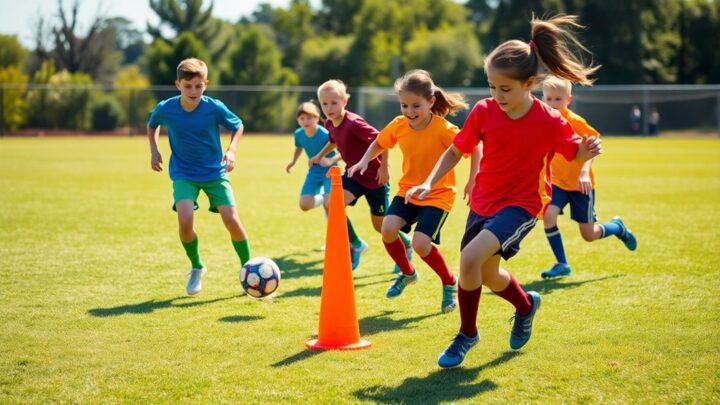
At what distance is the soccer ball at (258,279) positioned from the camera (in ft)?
20.5

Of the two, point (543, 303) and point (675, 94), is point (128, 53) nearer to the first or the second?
point (675, 94)

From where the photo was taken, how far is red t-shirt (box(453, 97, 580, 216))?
483cm

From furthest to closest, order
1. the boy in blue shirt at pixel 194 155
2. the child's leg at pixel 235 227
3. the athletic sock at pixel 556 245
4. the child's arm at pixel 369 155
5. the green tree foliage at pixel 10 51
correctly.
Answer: the green tree foliage at pixel 10 51, the athletic sock at pixel 556 245, the child's leg at pixel 235 227, the boy in blue shirt at pixel 194 155, the child's arm at pixel 369 155

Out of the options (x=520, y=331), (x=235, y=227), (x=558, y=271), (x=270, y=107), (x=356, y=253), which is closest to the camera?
(x=520, y=331)

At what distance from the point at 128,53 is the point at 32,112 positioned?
10627 cm

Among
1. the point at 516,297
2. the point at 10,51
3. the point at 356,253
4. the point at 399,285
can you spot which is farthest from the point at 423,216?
the point at 10,51

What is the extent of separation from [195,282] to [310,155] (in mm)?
3848

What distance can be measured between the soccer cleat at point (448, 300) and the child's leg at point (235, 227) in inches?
71.6

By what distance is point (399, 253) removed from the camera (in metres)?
6.62

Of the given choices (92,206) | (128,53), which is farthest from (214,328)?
(128,53)

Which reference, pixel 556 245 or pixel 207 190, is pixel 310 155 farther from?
pixel 556 245

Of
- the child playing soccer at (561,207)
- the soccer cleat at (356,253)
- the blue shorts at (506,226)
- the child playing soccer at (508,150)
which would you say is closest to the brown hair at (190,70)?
the soccer cleat at (356,253)

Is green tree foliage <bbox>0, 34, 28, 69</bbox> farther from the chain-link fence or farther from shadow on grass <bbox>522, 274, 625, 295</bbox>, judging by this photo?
shadow on grass <bbox>522, 274, 625, 295</bbox>

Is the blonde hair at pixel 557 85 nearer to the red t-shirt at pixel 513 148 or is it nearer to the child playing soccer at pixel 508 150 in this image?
the child playing soccer at pixel 508 150
